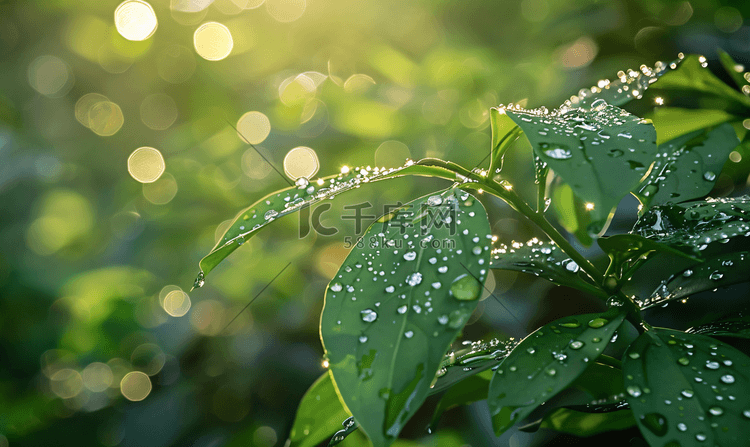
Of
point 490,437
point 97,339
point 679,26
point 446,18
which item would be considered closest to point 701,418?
point 490,437

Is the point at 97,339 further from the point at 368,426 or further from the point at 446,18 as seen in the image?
the point at 446,18

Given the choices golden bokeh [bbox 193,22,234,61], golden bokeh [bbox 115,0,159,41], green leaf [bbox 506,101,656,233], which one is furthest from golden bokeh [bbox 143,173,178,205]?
green leaf [bbox 506,101,656,233]

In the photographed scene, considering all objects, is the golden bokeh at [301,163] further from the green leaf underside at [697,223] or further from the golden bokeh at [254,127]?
the green leaf underside at [697,223]

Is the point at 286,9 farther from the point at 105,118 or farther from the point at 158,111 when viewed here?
the point at 105,118

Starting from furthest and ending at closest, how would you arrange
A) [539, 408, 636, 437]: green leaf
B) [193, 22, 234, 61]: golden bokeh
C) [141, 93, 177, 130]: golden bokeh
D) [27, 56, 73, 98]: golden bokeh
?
[27, 56, 73, 98]: golden bokeh, [141, 93, 177, 130]: golden bokeh, [193, 22, 234, 61]: golden bokeh, [539, 408, 636, 437]: green leaf

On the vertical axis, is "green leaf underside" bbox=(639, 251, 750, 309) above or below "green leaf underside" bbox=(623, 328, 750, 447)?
below

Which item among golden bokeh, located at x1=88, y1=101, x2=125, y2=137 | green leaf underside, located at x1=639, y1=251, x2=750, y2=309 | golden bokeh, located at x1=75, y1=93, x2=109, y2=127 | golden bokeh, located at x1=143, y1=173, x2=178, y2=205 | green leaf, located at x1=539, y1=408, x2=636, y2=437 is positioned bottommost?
green leaf, located at x1=539, y1=408, x2=636, y2=437

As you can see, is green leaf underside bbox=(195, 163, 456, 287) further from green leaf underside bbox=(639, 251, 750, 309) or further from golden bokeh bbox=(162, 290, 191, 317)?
golden bokeh bbox=(162, 290, 191, 317)

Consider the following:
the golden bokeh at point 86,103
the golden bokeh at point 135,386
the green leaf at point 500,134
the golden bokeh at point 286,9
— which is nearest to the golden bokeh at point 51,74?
the golden bokeh at point 86,103
